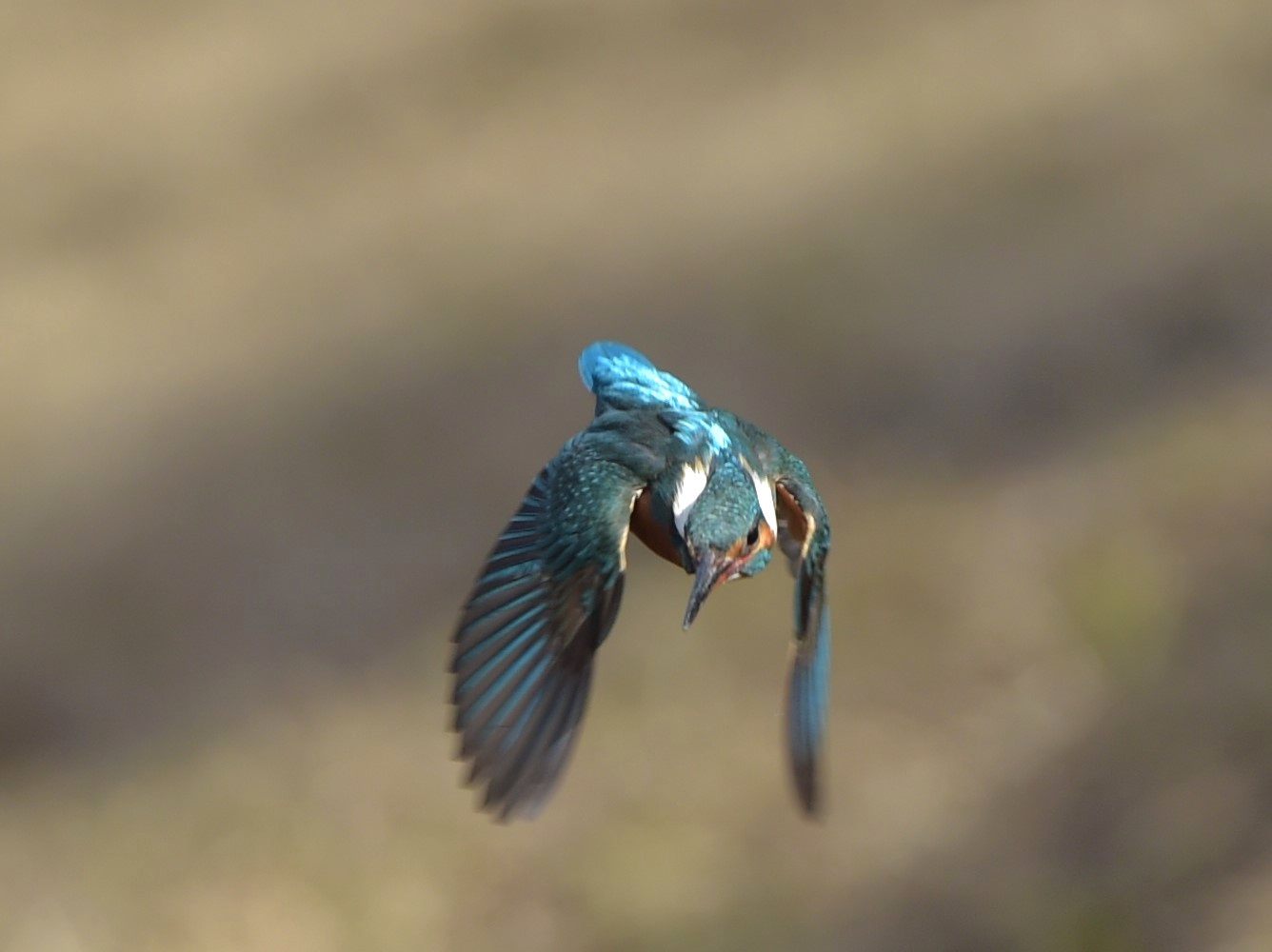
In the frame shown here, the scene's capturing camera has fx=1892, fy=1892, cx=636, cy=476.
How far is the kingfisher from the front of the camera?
337 cm

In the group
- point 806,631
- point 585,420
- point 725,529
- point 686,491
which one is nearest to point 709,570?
point 725,529

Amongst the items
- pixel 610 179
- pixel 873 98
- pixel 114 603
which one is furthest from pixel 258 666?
pixel 873 98

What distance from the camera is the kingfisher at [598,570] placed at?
3.37 metres

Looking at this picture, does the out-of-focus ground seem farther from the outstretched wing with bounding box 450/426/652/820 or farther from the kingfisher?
the outstretched wing with bounding box 450/426/652/820

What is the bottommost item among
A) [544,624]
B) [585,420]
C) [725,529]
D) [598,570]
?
[544,624]

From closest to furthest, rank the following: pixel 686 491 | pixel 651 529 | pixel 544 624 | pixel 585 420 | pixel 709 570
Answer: pixel 709 570 → pixel 686 491 → pixel 544 624 → pixel 651 529 → pixel 585 420

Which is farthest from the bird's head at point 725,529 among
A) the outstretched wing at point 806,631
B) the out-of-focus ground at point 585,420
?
the out-of-focus ground at point 585,420

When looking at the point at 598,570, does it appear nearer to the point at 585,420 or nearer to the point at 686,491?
the point at 686,491

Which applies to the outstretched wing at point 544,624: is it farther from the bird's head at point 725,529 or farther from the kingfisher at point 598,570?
the bird's head at point 725,529

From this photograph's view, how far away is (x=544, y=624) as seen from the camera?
358 cm

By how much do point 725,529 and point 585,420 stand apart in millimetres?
5457

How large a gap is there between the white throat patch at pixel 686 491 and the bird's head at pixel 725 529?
0.04 ft

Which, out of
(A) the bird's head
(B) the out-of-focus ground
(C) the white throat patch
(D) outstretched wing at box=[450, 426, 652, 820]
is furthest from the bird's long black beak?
(B) the out-of-focus ground

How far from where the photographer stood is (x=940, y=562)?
332 inches
